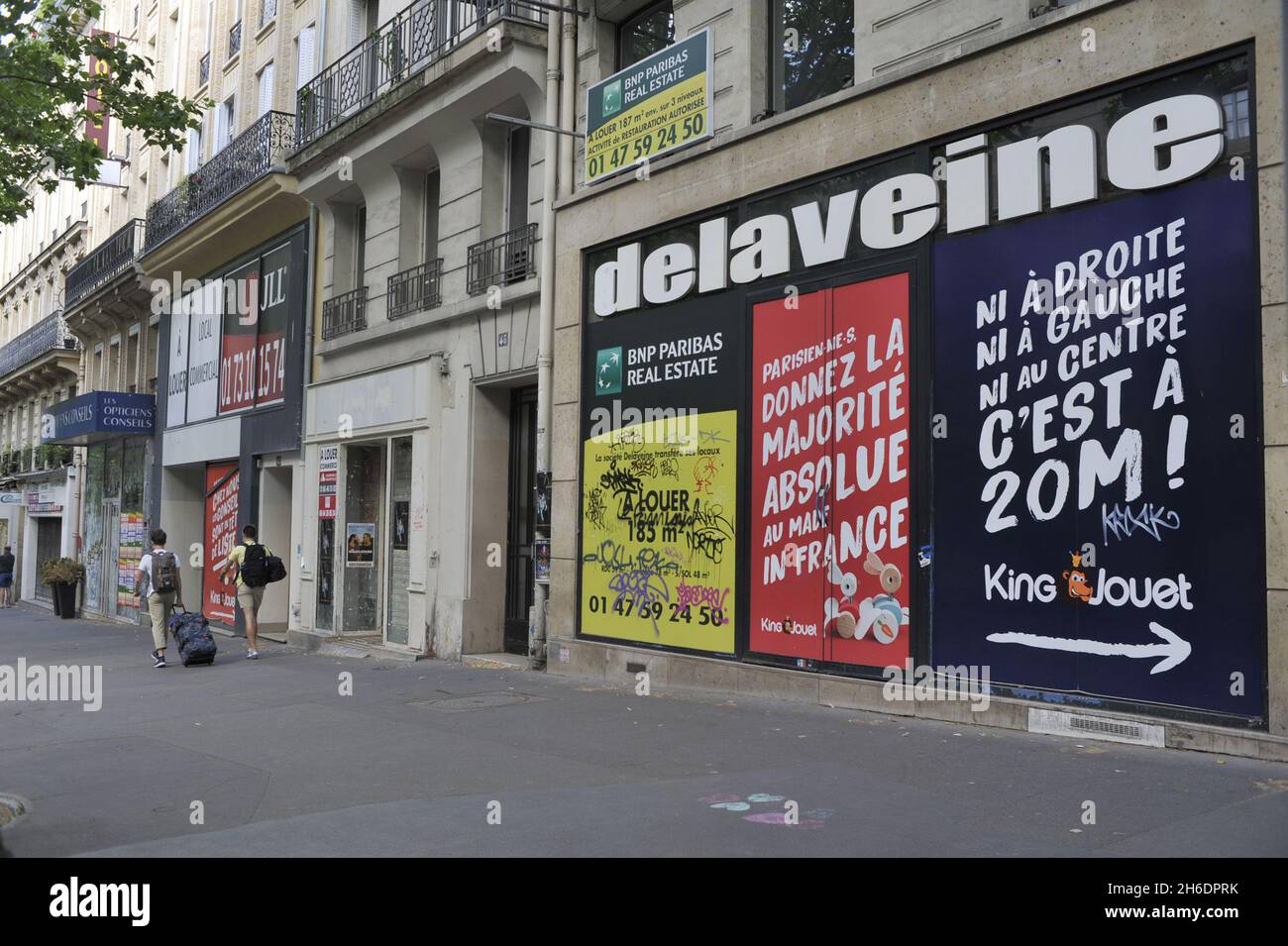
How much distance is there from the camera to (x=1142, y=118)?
7.38 metres

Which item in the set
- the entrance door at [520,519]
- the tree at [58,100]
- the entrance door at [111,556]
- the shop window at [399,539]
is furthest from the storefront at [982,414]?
the entrance door at [111,556]

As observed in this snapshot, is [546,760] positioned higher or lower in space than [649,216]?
lower

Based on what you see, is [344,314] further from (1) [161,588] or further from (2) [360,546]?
(1) [161,588]

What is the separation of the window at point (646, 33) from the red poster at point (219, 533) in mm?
11442

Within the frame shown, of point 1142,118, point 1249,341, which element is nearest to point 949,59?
point 1142,118

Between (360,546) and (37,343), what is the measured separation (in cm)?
2452

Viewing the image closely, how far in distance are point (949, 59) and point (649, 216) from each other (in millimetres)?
3584

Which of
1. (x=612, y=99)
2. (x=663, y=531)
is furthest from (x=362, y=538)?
(x=612, y=99)

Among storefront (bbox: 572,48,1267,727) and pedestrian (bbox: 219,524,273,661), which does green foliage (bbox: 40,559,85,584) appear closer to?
pedestrian (bbox: 219,524,273,661)

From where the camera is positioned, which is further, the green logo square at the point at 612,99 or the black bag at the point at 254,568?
the black bag at the point at 254,568

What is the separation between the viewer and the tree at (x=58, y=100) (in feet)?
35.3

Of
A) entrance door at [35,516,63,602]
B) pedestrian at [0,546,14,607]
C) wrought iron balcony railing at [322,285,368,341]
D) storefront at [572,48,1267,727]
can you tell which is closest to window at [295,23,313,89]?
wrought iron balcony railing at [322,285,368,341]

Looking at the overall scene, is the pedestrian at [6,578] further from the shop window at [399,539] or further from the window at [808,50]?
the window at [808,50]
